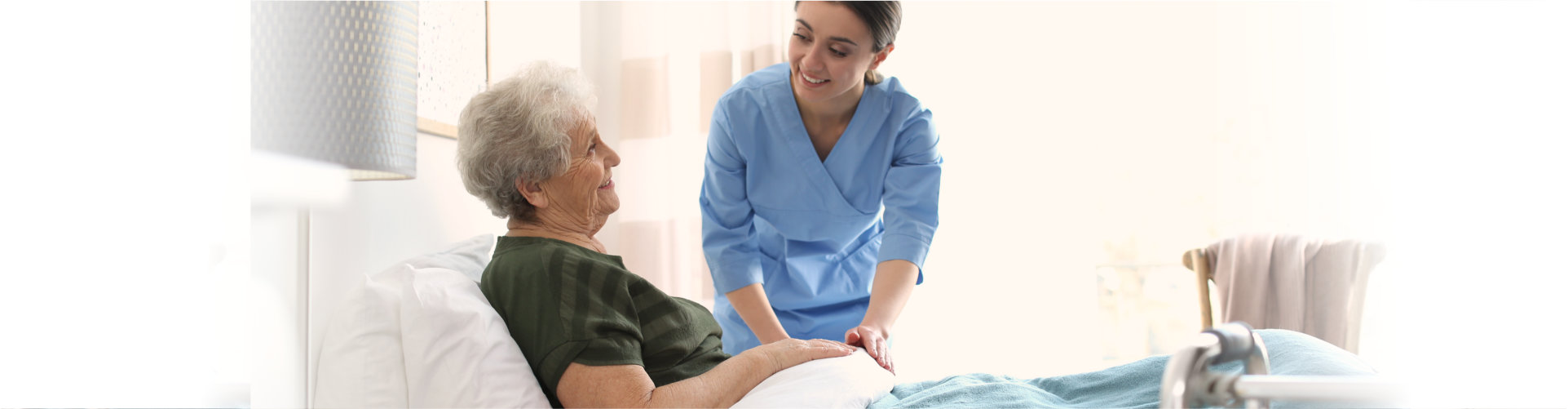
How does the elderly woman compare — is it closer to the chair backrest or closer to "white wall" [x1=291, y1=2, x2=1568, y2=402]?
"white wall" [x1=291, y1=2, x2=1568, y2=402]

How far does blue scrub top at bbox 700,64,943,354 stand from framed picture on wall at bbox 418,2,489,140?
478 mm

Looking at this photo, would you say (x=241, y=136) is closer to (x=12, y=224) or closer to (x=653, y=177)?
(x=12, y=224)

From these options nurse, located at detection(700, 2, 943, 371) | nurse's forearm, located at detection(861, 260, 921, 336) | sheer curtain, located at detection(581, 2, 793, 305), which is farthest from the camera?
sheer curtain, located at detection(581, 2, 793, 305)

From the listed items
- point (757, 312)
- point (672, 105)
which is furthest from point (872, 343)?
point (672, 105)

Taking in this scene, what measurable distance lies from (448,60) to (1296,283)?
6.07 feet

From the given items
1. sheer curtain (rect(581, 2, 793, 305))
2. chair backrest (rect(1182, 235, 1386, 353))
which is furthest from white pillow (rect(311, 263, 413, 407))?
chair backrest (rect(1182, 235, 1386, 353))

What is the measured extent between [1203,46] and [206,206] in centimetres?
275

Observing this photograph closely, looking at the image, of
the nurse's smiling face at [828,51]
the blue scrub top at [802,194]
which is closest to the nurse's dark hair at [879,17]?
the nurse's smiling face at [828,51]

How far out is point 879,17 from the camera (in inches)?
56.5

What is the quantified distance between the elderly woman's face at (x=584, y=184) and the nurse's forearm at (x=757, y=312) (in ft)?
1.41

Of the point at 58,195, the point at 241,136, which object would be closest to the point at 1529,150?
the point at 241,136

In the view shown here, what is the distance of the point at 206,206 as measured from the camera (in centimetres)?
87

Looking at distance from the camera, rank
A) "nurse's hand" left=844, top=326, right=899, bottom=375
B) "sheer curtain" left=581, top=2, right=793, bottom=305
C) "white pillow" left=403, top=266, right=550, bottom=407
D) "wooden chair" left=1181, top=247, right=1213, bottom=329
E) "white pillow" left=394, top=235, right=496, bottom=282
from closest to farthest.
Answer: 1. "white pillow" left=403, top=266, right=550, bottom=407
2. "white pillow" left=394, top=235, right=496, bottom=282
3. "nurse's hand" left=844, top=326, right=899, bottom=375
4. "wooden chair" left=1181, top=247, right=1213, bottom=329
5. "sheer curtain" left=581, top=2, right=793, bottom=305

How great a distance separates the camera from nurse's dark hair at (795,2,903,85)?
143cm
